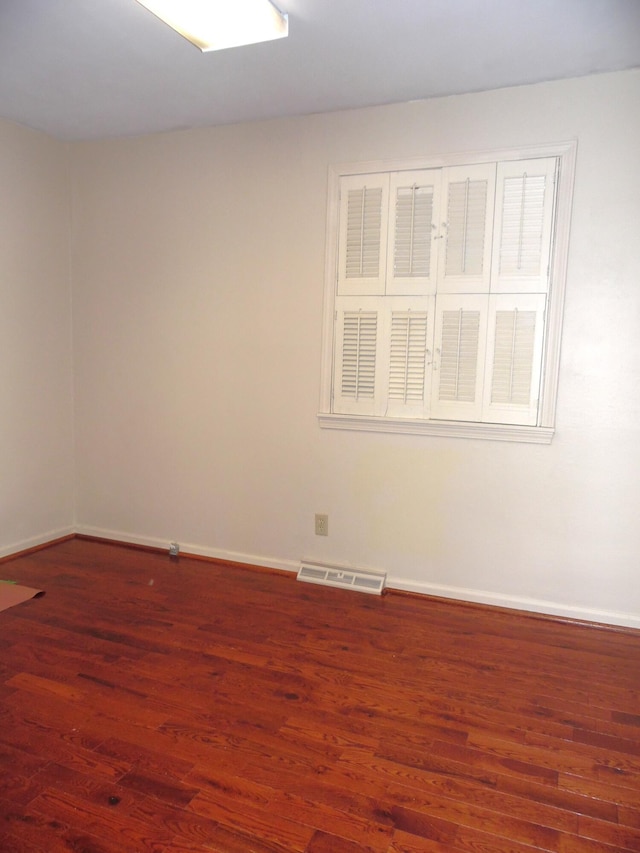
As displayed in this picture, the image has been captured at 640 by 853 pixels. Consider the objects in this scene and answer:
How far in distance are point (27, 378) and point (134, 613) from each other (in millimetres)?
1766

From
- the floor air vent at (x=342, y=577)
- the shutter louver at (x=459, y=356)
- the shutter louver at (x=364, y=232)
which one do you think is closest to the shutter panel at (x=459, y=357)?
the shutter louver at (x=459, y=356)

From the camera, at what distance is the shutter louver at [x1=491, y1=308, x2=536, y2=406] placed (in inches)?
118

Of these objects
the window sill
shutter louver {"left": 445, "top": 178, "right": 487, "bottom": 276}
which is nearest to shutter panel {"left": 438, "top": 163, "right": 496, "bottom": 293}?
shutter louver {"left": 445, "top": 178, "right": 487, "bottom": 276}

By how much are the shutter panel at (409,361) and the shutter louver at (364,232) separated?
0.30 metres

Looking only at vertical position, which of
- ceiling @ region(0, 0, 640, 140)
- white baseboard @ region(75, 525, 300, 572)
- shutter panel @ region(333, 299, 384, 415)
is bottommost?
white baseboard @ region(75, 525, 300, 572)

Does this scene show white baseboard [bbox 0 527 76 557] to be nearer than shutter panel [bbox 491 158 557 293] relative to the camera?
No

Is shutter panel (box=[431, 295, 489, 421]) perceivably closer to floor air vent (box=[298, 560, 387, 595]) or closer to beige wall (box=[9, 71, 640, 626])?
beige wall (box=[9, 71, 640, 626])

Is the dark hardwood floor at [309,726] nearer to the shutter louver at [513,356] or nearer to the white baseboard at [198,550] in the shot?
the white baseboard at [198,550]

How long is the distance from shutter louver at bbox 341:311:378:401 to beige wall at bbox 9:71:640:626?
18 centimetres

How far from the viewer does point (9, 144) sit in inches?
141

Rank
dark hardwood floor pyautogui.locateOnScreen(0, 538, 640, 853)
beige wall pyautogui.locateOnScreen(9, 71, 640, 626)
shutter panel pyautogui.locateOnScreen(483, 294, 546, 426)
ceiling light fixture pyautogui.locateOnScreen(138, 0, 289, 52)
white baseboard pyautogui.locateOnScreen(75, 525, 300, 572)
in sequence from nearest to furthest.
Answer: dark hardwood floor pyautogui.locateOnScreen(0, 538, 640, 853) → ceiling light fixture pyautogui.locateOnScreen(138, 0, 289, 52) → beige wall pyautogui.locateOnScreen(9, 71, 640, 626) → shutter panel pyautogui.locateOnScreen(483, 294, 546, 426) → white baseboard pyautogui.locateOnScreen(75, 525, 300, 572)

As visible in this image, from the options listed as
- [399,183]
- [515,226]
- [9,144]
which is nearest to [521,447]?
[515,226]

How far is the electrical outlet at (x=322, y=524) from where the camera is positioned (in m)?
3.50

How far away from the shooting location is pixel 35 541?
3.93 meters
